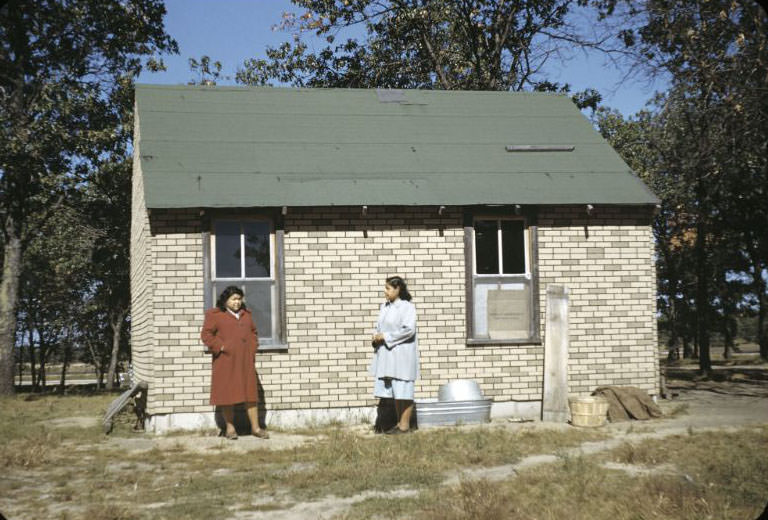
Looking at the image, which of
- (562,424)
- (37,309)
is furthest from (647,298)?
(37,309)

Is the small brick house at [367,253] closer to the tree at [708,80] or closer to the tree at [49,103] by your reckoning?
the tree at [708,80]

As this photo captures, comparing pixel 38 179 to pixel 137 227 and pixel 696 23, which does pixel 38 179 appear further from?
pixel 696 23

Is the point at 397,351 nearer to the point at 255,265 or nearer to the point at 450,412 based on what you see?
the point at 450,412

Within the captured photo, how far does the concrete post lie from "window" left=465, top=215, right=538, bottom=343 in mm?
314

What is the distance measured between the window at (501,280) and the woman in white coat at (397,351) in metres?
1.70

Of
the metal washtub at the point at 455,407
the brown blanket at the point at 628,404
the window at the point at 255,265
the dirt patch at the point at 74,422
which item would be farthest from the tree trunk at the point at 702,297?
the dirt patch at the point at 74,422

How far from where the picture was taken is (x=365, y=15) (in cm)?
2719

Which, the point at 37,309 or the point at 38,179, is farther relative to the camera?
the point at 37,309

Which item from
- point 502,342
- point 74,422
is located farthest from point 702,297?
point 74,422

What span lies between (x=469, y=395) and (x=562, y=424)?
1.30 m

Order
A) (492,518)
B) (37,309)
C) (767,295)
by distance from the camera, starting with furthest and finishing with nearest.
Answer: (767,295)
(37,309)
(492,518)

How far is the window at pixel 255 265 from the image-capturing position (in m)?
12.1

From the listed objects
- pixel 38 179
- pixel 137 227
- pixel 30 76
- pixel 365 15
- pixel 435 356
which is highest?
pixel 365 15

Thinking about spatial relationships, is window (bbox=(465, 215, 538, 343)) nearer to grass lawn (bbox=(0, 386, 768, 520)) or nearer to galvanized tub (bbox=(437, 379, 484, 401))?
galvanized tub (bbox=(437, 379, 484, 401))
